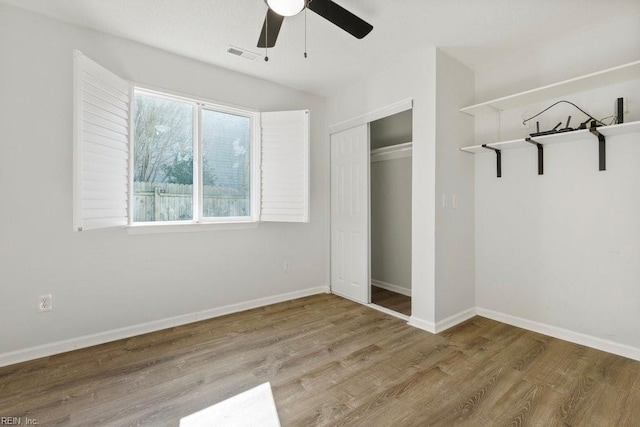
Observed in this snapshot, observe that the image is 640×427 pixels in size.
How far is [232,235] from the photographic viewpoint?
3.26 m

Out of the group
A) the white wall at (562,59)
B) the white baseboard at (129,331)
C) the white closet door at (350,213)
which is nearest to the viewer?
the white baseboard at (129,331)

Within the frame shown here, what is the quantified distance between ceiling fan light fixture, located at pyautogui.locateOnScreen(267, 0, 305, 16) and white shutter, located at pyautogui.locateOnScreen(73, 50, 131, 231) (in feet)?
4.87

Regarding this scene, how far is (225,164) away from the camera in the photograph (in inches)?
129

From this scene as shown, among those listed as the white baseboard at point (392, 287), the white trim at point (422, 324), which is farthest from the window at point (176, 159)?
the white baseboard at point (392, 287)

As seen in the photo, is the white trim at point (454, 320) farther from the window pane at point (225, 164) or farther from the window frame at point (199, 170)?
the window pane at point (225, 164)

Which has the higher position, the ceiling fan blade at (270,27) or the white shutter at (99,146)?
the ceiling fan blade at (270,27)

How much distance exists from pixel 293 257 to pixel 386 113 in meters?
2.01

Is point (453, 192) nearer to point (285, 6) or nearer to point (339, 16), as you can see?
point (339, 16)

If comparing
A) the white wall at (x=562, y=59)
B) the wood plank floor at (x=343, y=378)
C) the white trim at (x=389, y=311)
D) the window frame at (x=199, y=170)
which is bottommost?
the wood plank floor at (x=343, y=378)

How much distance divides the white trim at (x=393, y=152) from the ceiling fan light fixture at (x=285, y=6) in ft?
8.22

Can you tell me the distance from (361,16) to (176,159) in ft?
6.96

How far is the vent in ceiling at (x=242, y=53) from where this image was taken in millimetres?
2762

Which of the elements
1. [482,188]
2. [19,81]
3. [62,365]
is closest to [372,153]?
[482,188]

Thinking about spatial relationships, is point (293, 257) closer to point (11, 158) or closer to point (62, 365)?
point (62, 365)
